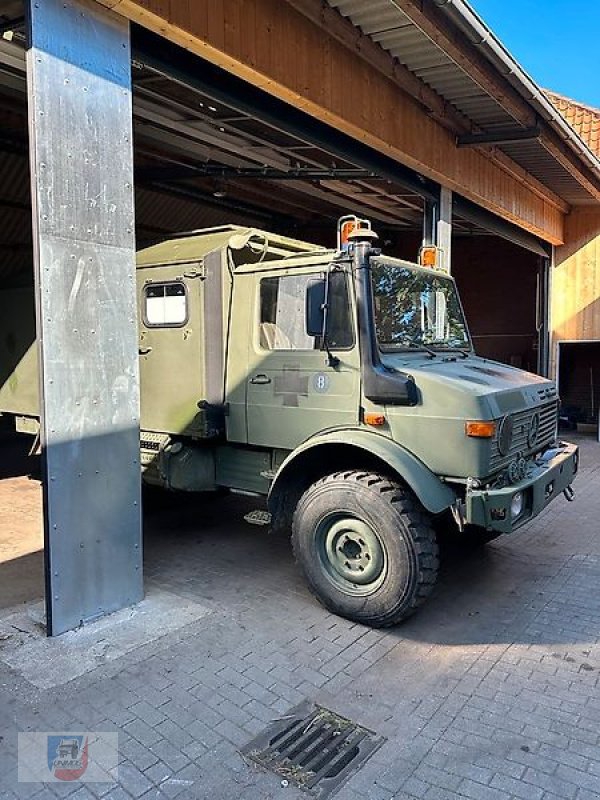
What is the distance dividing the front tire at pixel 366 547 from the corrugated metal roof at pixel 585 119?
35.5 feet

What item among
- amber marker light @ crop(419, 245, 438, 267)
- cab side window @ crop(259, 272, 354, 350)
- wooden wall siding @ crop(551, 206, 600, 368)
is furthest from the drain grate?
wooden wall siding @ crop(551, 206, 600, 368)

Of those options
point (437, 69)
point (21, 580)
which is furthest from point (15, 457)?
point (437, 69)

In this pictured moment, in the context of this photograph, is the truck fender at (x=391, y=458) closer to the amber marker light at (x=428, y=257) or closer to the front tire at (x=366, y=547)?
the front tire at (x=366, y=547)

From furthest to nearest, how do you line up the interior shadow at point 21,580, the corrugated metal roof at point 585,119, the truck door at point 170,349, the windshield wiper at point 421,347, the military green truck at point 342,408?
the corrugated metal roof at point 585,119 < the truck door at point 170,349 < the windshield wiper at point 421,347 < the interior shadow at point 21,580 < the military green truck at point 342,408

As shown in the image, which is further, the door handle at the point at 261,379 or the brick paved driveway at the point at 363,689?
the door handle at the point at 261,379

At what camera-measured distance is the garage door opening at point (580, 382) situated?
44.3 ft

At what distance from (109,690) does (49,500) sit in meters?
1.10

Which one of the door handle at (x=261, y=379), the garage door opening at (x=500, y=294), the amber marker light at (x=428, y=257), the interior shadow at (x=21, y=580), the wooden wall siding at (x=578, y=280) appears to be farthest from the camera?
the garage door opening at (x=500, y=294)

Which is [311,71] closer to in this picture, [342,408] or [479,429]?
[342,408]

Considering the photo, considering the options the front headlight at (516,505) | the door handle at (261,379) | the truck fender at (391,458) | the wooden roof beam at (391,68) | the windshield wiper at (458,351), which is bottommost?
the front headlight at (516,505)

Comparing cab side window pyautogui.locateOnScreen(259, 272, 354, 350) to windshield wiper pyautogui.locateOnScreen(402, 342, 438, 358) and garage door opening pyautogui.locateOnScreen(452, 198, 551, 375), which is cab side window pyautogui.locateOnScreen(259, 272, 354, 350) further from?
garage door opening pyautogui.locateOnScreen(452, 198, 551, 375)

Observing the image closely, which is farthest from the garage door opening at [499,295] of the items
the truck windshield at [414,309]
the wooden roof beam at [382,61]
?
the truck windshield at [414,309]

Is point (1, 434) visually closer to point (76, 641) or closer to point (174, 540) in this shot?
point (174, 540)

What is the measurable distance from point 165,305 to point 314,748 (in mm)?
3609
